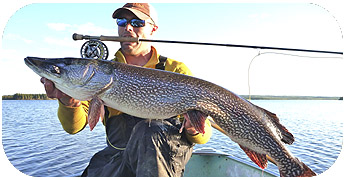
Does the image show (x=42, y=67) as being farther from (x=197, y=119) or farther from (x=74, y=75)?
(x=197, y=119)

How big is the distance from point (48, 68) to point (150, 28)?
1.35 m

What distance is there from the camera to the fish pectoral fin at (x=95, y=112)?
207 cm

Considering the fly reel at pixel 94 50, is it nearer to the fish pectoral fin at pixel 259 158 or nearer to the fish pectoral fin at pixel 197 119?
the fish pectoral fin at pixel 197 119

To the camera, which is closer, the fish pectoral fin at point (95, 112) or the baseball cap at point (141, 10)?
the fish pectoral fin at point (95, 112)

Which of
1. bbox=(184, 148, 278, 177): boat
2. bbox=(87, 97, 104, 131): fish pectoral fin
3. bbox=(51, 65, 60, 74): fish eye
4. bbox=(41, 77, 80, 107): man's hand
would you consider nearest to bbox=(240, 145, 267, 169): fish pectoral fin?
bbox=(87, 97, 104, 131): fish pectoral fin

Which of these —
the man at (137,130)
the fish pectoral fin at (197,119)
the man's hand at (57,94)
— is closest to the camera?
the man at (137,130)

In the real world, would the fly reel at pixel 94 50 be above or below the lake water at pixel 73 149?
above

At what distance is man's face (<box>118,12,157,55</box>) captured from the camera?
9.18ft

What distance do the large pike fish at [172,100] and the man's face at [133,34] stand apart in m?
0.65

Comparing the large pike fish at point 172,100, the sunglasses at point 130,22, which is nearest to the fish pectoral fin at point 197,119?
the large pike fish at point 172,100

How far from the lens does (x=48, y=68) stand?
84.6 inches

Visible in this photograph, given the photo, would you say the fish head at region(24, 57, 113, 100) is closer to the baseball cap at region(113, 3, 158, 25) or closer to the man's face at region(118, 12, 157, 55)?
the man's face at region(118, 12, 157, 55)

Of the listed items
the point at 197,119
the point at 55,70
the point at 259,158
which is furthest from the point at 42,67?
the point at 259,158

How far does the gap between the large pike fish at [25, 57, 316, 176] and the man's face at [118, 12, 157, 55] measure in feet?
2.14
